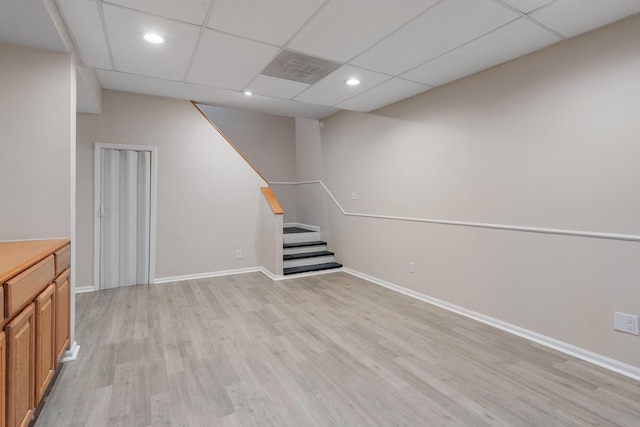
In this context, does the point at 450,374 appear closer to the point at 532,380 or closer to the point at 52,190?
the point at 532,380

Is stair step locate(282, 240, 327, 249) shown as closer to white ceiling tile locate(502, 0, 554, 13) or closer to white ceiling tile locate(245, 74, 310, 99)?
white ceiling tile locate(245, 74, 310, 99)

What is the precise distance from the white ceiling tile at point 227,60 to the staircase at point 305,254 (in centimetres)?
261

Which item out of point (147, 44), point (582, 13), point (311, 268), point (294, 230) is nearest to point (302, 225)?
point (294, 230)

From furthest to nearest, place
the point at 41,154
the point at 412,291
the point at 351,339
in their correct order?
the point at 412,291, the point at 351,339, the point at 41,154

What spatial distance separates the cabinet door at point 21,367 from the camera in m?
1.36

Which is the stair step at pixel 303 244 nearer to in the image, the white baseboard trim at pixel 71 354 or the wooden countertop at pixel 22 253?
the white baseboard trim at pixel 71 354

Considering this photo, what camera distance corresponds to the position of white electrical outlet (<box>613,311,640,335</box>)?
2.17 meters

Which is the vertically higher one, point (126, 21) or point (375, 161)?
point (126, 21)

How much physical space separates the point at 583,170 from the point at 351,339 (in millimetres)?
2240

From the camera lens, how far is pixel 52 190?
229 centimetres

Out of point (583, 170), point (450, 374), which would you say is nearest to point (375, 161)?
point (583, 170)

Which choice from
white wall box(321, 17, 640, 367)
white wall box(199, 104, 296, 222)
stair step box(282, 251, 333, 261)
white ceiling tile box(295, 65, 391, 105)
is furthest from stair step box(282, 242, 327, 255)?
white ceiling tile box(295, 65, 391, 105)

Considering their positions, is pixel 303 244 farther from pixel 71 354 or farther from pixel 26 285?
pixel 26 285

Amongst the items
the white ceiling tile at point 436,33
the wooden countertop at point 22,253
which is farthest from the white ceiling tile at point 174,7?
the wooden countertop at point 22,253
